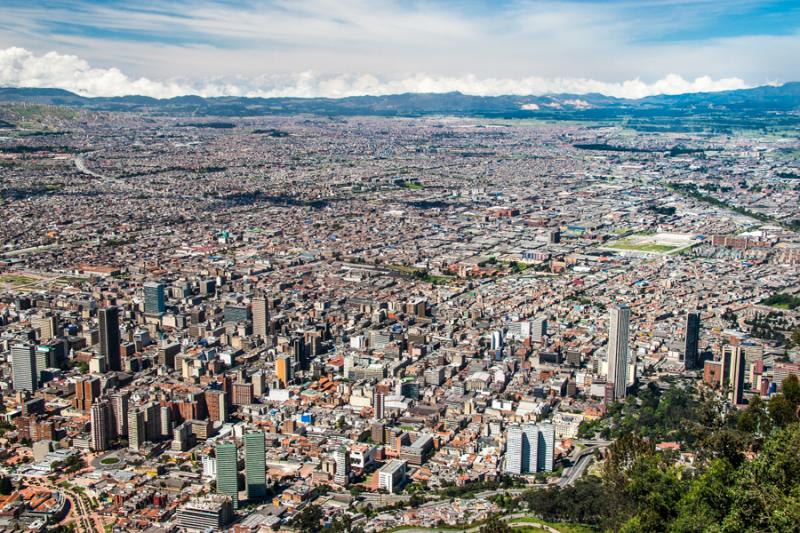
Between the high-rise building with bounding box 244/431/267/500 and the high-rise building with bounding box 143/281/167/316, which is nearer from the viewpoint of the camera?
the high-rise building with bounding box 244/431/267/500

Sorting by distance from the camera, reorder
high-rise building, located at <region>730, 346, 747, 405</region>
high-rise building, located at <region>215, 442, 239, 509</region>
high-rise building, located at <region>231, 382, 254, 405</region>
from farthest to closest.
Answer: high-rise building, located at <region>231, 382, 254, 405</region>
high-rise building, located at <region>730, 346, 747, 405</region>
high-rise building, located at <region>215, 442, 239, 509</region>

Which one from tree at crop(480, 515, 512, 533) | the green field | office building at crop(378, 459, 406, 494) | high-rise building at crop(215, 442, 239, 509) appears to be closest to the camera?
tree at crop(480, 515, 512, 533)

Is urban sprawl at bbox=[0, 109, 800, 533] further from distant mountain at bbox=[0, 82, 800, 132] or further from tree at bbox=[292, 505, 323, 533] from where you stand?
distant mountain at bbox=[0, 82, 800, 132]

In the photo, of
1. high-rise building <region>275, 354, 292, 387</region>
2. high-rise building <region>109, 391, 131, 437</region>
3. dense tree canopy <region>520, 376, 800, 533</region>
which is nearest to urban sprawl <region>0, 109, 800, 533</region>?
high-rise building <region>109, 391, 131, 437</region>

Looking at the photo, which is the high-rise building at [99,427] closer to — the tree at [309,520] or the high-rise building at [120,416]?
the high-rise building at [120,416]

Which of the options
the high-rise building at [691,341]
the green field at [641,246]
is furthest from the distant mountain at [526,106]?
the high-rise building at [691,341]

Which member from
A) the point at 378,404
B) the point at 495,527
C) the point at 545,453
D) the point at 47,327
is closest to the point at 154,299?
the point at 47,327

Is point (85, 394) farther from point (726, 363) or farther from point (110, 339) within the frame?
point (726, 363)
